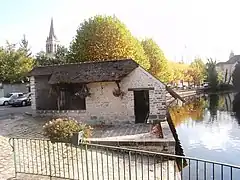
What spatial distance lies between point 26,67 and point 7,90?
10.9 feet

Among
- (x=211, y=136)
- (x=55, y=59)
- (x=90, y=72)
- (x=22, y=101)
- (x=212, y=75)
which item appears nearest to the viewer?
(x=211, y=136)

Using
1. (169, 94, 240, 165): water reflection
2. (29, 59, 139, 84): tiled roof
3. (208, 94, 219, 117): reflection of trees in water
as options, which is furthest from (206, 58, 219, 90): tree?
(29, 59, 139, 84): tiled roof

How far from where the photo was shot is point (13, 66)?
111ft

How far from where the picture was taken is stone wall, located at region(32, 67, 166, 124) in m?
17.7

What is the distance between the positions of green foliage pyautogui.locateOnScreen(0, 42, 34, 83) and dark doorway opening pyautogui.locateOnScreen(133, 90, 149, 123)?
59.9 ft

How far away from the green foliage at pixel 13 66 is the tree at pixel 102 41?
26.7 feet

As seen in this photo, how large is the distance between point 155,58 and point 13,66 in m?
16.9

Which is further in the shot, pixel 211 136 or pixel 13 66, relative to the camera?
pixel 13 66

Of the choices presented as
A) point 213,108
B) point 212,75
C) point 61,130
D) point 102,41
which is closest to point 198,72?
point 212,75

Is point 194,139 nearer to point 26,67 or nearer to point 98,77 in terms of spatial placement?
point 98,77

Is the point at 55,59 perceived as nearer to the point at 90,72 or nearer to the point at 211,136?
the point at 90,72

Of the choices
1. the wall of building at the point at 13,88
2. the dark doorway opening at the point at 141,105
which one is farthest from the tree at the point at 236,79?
the dark doorway opening at the point at 141,105

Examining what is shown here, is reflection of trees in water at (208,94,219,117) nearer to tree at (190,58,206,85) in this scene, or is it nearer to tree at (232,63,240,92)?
tree at (232,63,240,92)

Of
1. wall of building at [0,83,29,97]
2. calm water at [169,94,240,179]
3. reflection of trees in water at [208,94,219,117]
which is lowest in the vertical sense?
calm water at [169,94,240,179]
